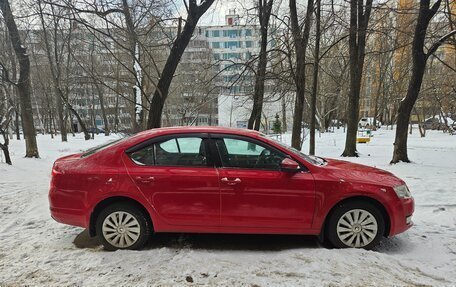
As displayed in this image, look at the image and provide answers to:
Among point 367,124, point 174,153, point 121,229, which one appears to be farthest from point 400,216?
point 367,124

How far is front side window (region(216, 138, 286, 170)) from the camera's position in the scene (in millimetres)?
3770

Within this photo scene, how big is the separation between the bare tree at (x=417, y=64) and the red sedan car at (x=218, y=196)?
740 cm

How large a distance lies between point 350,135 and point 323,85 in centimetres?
2084

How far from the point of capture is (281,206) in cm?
365

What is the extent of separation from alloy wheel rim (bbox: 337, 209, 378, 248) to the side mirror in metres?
0.84

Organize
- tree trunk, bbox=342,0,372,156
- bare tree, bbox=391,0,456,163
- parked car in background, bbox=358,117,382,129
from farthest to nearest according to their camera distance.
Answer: parked car in background, bbox=358,117,382,129
tree trunk, bbox=342,0,372,156
bare tree, bbox=391,0,456,163

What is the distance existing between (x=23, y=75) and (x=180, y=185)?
11145 mm

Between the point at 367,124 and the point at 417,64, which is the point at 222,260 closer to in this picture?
the point at 417,64

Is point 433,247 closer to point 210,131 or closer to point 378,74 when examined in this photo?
point 210,131

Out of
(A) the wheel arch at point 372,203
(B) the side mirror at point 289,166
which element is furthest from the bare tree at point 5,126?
(A) the wheel arch at point 372,203

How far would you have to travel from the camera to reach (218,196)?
3.64m

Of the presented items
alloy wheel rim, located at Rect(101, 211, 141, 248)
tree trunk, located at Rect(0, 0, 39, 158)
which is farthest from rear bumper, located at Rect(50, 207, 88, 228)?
→ tree trunk, located at Rect(0, 0, 39, 158)

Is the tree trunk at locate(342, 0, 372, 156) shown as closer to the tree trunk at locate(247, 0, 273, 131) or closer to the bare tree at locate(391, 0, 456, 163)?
the bare tree at locate(391, 0, 456, 163)

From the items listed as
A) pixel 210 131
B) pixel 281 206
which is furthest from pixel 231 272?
pixel 210 131
